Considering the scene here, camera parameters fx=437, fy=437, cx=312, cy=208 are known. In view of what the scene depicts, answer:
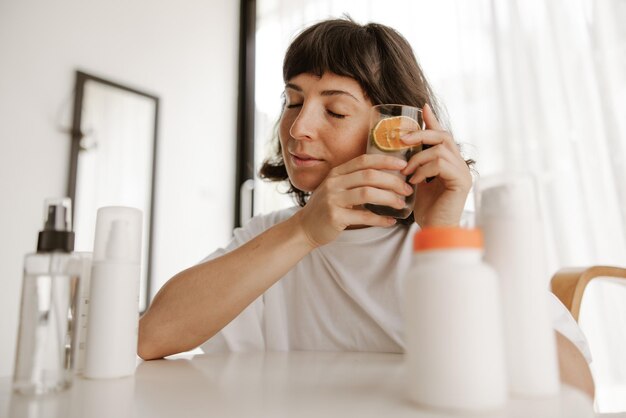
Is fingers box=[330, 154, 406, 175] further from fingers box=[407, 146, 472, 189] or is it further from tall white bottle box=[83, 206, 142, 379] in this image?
tall white bottle box=[83, 206, 142, 379]

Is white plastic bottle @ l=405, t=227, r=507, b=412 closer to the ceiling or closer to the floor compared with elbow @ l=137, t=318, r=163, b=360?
closer to the ceiling

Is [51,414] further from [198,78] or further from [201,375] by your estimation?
[198,78]

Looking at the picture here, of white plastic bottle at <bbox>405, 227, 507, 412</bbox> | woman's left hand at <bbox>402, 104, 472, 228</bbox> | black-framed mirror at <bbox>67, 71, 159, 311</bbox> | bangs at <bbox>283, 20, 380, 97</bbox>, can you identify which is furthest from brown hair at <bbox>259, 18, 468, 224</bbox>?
black-framed mirror at <bbox>67, 71, 159, 311</bbox>

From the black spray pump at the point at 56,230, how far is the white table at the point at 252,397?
0.16m

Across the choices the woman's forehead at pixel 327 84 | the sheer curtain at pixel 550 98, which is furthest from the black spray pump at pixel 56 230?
the sheer curtain at pixel 550 98

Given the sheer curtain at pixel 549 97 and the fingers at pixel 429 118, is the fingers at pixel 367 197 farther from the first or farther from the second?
the sheer curtain at pixel 549 97

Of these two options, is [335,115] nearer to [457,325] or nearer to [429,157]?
[429,157]

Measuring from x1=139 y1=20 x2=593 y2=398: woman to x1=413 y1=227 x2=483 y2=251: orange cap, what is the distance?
14.5 inches

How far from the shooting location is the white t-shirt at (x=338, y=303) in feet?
3.43

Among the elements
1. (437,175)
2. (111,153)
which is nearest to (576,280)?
(437,175)

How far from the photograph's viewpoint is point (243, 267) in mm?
780

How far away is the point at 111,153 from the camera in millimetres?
2506

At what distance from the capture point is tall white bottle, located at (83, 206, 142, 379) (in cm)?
55

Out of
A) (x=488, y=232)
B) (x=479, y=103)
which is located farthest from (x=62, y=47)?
(x=488, y=232)
